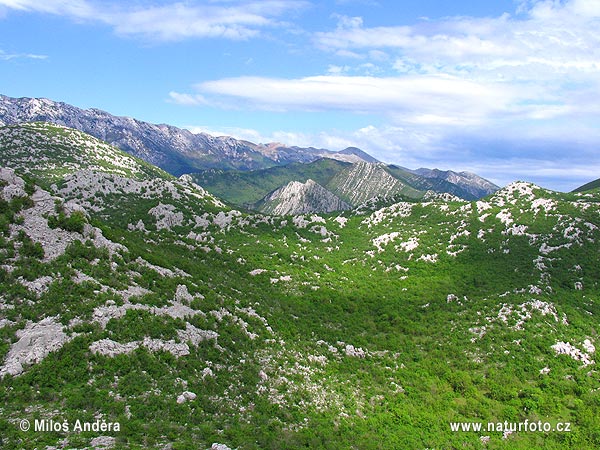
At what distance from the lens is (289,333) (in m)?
41.1

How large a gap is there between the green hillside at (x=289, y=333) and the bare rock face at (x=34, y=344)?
0.11 meters

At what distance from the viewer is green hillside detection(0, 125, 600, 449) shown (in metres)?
23.8

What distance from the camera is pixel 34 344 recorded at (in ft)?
80.7

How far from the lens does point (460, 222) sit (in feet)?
264

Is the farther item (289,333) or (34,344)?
(289,333)

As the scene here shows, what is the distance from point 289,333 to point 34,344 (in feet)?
78.2

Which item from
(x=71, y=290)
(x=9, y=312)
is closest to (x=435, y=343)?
(x=71, y=290)

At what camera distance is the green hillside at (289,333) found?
938 inches

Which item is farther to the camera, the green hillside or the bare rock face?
the green hillside

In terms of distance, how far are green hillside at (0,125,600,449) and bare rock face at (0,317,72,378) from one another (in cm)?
11

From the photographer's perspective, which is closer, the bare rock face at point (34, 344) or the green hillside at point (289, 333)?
the bare rock face at point (34, 344)

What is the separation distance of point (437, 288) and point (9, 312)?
5593 cm

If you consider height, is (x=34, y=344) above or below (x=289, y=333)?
above

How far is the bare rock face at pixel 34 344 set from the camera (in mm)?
23031
